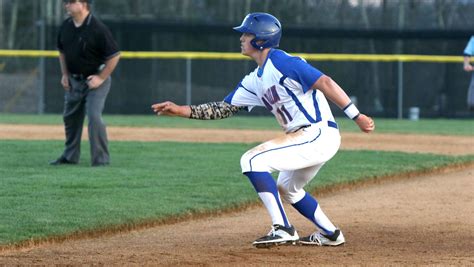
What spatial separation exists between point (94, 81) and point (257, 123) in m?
9.35

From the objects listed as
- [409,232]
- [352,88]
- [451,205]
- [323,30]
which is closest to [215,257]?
[409,232]

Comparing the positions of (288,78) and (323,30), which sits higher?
(288,78)

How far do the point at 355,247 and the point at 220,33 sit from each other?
1869 cm

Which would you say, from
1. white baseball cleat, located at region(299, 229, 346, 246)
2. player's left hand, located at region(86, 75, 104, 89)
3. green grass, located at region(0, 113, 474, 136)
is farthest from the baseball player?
green grass, located at region(0, 113, 474, 136)

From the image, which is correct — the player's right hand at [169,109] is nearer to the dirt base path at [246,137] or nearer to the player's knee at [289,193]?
the player's knee at [289,193]

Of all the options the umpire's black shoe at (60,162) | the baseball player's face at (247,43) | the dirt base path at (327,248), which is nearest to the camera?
the dirt base path at (327,248)

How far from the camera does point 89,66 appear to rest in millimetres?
11609

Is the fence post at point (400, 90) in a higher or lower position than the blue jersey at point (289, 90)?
lower

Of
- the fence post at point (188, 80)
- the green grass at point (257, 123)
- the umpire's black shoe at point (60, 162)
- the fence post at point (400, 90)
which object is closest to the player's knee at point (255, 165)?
the umpire's black shoe at point (60, 162)

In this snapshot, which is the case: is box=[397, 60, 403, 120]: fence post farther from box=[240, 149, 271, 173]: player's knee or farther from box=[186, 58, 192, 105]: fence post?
box=[240, 149, 271, 173]: player's knee

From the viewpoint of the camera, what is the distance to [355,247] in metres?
7.18

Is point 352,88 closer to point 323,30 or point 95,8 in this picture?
point 323,30

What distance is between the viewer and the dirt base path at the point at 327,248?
6.56 m

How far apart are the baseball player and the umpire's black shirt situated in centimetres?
462
